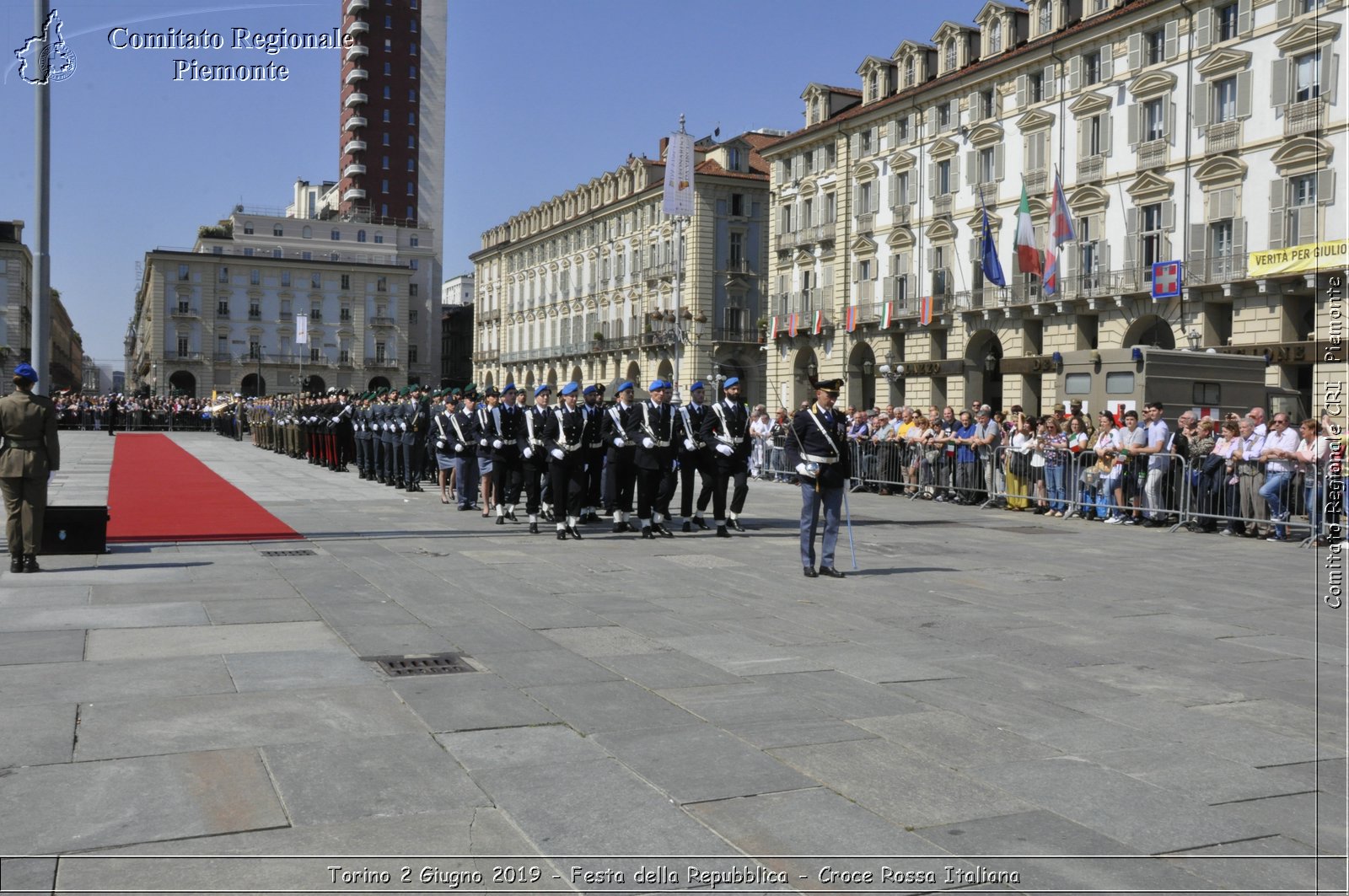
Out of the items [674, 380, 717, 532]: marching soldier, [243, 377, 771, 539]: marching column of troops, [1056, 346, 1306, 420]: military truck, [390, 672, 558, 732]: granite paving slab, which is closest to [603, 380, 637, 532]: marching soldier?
[243, 377, 771, 539]: marching column of troops

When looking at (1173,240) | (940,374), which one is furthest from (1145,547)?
(940,374)

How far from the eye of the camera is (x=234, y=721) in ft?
19.2

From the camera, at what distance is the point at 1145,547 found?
1482 cm

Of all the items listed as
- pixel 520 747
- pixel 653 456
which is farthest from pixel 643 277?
pixel 520 747

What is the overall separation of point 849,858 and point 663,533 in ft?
37.5

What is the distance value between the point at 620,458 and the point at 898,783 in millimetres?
12029

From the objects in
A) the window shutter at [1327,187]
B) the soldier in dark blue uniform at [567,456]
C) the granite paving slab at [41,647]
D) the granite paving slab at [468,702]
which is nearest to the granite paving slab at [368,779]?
the granite paving slab at [468,702]

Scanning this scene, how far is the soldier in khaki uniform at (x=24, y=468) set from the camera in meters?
10.7

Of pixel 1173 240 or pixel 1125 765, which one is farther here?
pixel 1173 240

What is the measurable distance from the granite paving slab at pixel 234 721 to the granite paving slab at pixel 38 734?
2.5 inches

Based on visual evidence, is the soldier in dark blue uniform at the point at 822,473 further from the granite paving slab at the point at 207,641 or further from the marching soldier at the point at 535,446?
the granite paving slab at the point at 207,641

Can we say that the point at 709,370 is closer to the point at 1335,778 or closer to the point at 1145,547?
the point at 1145,547

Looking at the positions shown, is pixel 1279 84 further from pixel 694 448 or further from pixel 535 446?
pixel 535 446

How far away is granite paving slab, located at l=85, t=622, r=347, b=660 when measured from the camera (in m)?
7.42
